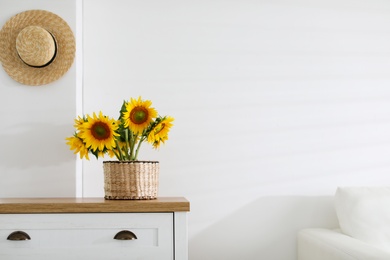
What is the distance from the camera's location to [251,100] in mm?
2980

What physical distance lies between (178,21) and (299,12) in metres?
0.63

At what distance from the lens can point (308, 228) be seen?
9.73 ft

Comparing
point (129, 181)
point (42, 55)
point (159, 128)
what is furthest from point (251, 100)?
point (42, 55)

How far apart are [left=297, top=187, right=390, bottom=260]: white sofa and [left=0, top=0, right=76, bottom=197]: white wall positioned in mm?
1126

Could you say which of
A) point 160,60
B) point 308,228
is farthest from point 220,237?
point 160,60

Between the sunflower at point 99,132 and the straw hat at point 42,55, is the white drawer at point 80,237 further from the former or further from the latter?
the straw hat at point 42,55

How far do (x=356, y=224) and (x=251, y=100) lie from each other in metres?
0.80

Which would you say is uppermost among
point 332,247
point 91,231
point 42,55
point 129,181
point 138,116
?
point 42,55

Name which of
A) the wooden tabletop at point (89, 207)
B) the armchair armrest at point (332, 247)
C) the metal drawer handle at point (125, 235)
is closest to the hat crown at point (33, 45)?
the wooden tabletop at point (89, 207)

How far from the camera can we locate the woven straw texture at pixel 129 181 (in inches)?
94.7

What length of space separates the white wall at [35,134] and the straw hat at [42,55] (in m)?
0.04

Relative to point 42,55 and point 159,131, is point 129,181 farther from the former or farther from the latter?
point 42,55

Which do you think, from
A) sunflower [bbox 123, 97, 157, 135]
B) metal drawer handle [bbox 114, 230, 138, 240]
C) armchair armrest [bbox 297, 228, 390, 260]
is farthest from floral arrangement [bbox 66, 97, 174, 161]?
armchair armrest [bbox 297, 228, 390, 260]

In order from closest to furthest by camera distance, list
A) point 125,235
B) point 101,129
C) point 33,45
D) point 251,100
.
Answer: point 125,235
point 101,129
point 33,45
point 251,100
